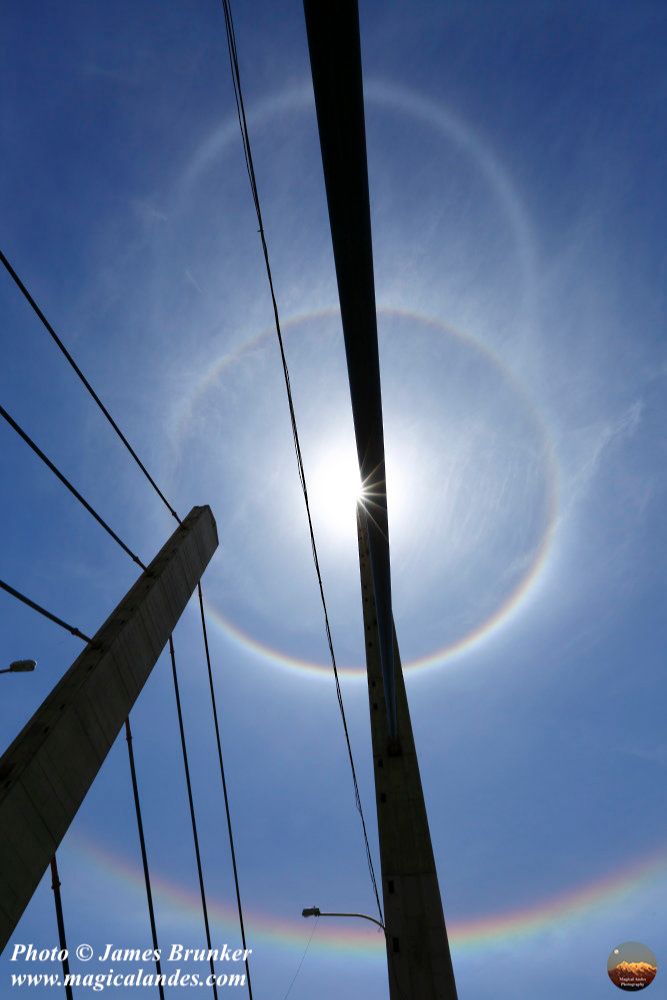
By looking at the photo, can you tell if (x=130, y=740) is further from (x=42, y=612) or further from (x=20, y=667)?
(x=20, y=667)

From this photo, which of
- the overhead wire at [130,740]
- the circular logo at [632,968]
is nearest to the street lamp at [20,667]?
the overhead wire at [130,740]

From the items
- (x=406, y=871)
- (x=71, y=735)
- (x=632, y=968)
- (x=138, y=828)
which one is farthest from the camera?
(x=632, y=968)

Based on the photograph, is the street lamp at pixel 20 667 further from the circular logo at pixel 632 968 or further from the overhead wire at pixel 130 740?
the circular logo at pixel 632 968

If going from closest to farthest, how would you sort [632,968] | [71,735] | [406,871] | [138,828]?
[71,735] < [138,828] < [406,871] < [632,968]

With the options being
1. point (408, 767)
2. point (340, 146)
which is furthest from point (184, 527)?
point (408, 767)

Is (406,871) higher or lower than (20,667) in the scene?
lower

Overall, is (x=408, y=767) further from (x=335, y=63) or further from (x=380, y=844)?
(x=335, y=63)

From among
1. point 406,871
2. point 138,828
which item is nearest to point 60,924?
point 138,828
